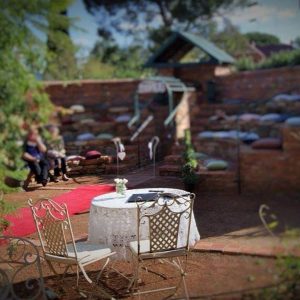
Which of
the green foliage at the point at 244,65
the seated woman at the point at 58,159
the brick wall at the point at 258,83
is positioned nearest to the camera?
the seated woman at the point at 58,159

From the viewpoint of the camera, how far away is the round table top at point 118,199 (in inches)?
155

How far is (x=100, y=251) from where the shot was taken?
374 centimetres

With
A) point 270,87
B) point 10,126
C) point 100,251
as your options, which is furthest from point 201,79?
point 100,251

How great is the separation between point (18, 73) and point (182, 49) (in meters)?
5.66

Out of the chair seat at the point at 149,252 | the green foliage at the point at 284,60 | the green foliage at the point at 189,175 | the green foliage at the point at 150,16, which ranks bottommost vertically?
the chair seat at the point at 149,252

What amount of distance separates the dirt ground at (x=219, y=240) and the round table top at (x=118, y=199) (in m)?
0.14

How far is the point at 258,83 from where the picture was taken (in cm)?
855

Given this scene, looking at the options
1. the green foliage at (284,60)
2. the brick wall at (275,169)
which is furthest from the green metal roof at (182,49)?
the brick wall at (275,169)

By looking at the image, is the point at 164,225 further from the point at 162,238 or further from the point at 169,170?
the point at 169,170

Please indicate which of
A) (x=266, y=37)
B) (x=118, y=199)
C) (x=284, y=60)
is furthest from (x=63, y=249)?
(x=284, y=60)

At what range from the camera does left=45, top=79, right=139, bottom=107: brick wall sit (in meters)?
11.3

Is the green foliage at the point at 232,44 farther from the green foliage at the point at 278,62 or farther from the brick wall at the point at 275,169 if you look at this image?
the brick wall at the point at 275,169

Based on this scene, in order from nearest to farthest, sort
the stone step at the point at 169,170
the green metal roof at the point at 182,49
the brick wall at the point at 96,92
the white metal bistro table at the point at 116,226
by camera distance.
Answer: the white metal bistro table at the point at 116,226, the stone step at the point at 169,170, the green metal roof at the point at 182,49, the brick wall at the point at 96,92

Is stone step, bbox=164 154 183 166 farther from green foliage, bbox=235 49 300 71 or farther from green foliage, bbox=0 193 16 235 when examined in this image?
green foliage, bbox=235 49 300 71
